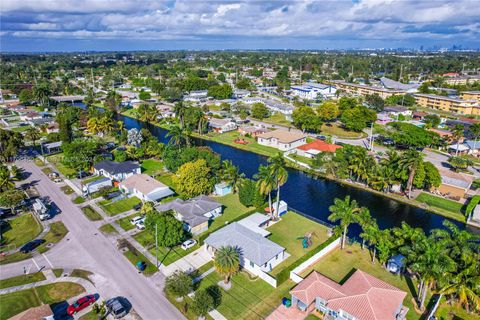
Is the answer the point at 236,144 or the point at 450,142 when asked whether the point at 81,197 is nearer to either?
the point at 236,144

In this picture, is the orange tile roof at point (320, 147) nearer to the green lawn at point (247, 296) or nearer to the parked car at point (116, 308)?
the green lawn at point (247, 296)

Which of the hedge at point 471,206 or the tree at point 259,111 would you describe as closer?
the hedge at point 471,206

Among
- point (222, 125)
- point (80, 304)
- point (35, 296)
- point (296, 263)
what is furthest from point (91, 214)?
point (222, 125)

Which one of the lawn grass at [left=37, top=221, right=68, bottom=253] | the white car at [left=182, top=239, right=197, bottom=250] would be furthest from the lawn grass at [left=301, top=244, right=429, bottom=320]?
the lawn grass at [left=37, top=221, right=68, bottom=253]

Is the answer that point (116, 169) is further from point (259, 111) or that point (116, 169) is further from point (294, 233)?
point (259, 111)

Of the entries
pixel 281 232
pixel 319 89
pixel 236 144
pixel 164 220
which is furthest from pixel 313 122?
pixel 319 89

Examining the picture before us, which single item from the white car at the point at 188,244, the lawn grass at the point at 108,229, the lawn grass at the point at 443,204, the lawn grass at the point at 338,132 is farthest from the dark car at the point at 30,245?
the lawn grass at the point at 338,132
